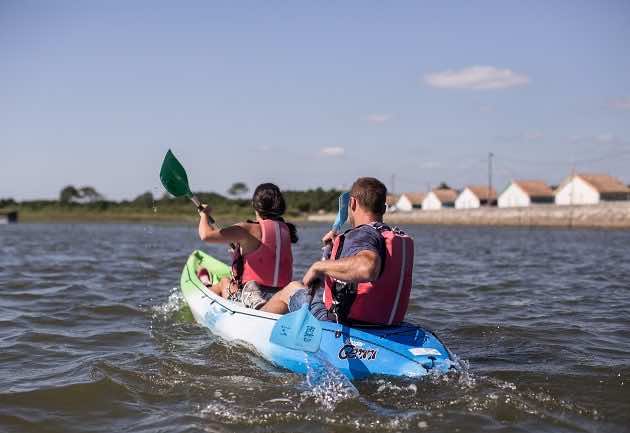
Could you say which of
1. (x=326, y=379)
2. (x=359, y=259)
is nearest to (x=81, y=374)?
(x=326, y=379)

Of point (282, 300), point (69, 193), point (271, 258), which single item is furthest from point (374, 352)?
point (69, 193)

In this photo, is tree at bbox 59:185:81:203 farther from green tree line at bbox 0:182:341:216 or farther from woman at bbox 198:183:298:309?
woman at bbox 198:183:298:309

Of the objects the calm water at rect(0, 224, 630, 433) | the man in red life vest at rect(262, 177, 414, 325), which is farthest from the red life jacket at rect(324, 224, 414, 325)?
Answer: the calm water at rect(0, 224, 630, 433)

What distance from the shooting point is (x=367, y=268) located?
4645 millimetres

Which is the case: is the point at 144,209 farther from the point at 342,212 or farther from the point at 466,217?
the point at 342,212

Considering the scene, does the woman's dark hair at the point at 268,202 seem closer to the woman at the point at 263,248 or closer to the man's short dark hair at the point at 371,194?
the woman at the point at 263,248

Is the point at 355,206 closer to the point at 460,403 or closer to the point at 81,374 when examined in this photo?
the point at 460,403

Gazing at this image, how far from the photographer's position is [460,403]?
457 centimetres

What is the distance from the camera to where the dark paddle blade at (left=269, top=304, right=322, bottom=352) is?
17.4ft

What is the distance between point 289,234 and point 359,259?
2018 mm

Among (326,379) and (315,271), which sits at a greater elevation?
(315,271)

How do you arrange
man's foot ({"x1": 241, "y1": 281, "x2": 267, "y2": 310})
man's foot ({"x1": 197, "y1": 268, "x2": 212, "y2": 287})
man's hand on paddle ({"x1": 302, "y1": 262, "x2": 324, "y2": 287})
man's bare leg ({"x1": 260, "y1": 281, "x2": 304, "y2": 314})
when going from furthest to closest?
man's foot ({"x1": 197, "y1": 268, "x2": 212, "y2": 287}), man's foot ({"x1": 241, "y1": 281, "x2": 267, "y2": 310}), man's bare leg ({"x1": 260, "y1": 281, "x2": 304, "y2": 314}), man's hand on paddle ({"x1": 302, "y1": 262, "x2": 324, "y2": 287})

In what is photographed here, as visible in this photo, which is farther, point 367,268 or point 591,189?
point 591,189

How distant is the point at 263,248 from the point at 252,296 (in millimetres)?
519
